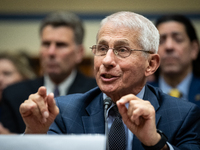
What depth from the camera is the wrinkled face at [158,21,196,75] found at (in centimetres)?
267

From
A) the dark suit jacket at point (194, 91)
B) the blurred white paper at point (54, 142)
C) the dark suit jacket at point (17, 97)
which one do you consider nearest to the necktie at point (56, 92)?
the dark suit jacket at point (17, 97)

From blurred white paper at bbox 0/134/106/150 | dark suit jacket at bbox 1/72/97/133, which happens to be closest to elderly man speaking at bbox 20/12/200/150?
blurred white paper at bbox 0/134/106/150

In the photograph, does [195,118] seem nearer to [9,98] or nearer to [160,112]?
[160,112]

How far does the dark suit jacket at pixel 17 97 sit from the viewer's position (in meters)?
2.42

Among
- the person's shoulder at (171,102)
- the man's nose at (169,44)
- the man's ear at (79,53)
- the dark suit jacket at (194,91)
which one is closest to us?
the person's shoulder at (171,102)

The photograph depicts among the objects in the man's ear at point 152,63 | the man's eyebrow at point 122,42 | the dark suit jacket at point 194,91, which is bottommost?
the dark suit jacket at point 194,91

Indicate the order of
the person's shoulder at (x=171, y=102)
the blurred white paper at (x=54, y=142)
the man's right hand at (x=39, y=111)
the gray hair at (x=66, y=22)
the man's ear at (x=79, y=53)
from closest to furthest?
1. the blurred white paper at (x=54, y=142)
2. the man's right hand at (x=39, y=111)
3. the person's shoulder at (x=171, y=102)
4. the gray hair at (x=66, y=22)
5. the man's ear at (x=79, y=53)

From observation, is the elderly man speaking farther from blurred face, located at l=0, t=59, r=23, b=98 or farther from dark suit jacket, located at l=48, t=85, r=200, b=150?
blurred face, located at l=0, t=59, r=23, b=98

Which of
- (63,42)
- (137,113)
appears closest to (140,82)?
(137,113)

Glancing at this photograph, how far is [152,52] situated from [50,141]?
0.87 metres

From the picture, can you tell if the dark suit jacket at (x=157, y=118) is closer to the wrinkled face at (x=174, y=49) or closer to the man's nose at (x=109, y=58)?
the man's nose at (x=109, y=58)

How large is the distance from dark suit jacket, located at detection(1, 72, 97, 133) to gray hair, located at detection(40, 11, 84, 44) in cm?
57

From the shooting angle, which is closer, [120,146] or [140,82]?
[120,146]

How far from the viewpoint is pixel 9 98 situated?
253 centimetres
